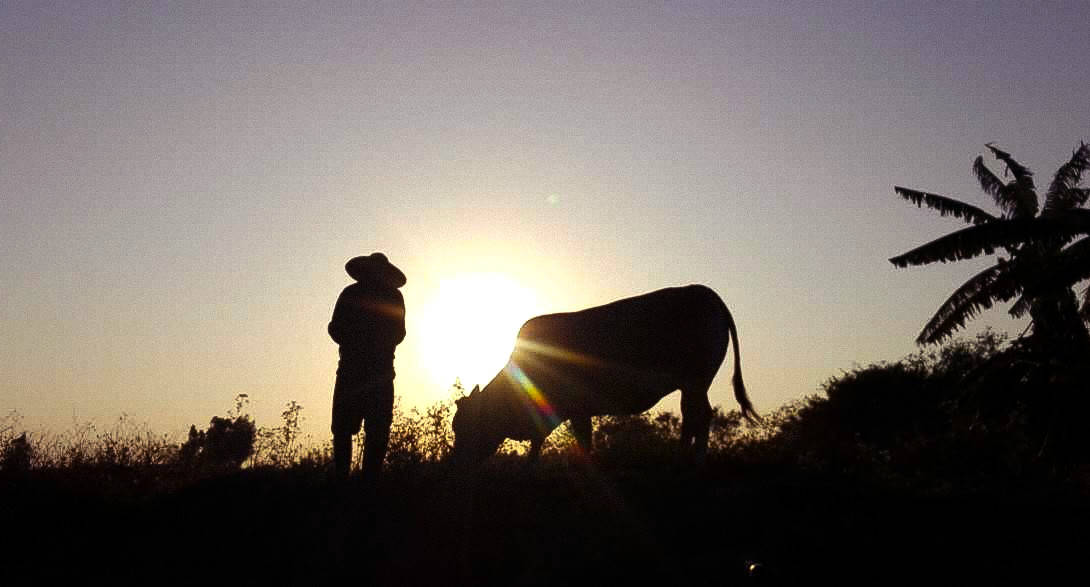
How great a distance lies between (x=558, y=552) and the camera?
8.54 metres

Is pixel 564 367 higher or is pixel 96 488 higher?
pixel 564 367

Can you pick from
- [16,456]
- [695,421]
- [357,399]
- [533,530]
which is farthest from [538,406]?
[16,456]

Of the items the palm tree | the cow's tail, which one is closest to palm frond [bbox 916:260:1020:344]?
the palm tree

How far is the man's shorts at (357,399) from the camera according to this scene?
1137 cm

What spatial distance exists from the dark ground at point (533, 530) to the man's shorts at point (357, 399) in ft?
2.16

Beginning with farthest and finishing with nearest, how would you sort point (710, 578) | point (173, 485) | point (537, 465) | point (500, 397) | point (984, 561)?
point (500, 397)
point (537, 465)
point (173, 485)
point (984, 561)
point (710, 578)

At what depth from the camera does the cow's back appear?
13.5 metres

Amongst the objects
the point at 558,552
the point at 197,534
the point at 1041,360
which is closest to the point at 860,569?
the point at 558,552

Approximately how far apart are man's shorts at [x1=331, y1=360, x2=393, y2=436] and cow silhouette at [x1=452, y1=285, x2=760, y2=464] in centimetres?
192

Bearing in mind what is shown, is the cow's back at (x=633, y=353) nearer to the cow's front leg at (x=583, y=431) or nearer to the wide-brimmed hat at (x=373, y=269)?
the cow's front leg at (x=583, y=431)

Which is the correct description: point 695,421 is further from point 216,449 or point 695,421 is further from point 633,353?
point 216,449

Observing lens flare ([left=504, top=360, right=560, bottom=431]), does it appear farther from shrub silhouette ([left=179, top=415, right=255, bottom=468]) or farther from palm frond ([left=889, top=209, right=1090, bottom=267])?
palm frond ([left=889, top=209, right=1090, bottom=267])

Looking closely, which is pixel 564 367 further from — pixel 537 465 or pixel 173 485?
pixel 173 485

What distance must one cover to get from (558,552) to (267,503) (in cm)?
334
